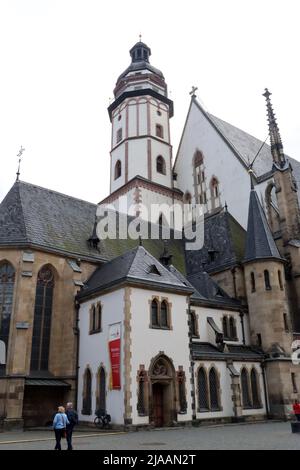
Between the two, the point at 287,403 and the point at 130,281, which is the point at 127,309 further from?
the point at 287,403

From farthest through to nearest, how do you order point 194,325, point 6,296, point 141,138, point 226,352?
1. point 141,138
2. point 194,325
3. point 226,352
4. point 6,296

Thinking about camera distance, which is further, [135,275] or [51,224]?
[51,224]

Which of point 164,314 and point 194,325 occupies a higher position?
point 194,325

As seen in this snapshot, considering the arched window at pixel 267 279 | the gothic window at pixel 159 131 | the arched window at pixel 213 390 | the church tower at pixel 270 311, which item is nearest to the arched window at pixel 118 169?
the gothic window at pixel 159 131

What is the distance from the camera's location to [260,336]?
30.6 meters

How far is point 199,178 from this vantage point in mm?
44500

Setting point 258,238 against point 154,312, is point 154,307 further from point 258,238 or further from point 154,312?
point 258,238

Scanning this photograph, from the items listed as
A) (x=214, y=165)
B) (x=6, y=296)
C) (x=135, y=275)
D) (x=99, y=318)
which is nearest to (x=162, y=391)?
(x=99, y=318)

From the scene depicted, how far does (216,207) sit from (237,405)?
20329 millimetres

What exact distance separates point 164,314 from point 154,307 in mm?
770

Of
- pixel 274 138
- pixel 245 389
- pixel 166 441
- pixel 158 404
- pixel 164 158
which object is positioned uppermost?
pixel 164 158

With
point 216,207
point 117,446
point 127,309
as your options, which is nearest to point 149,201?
point 216,207
